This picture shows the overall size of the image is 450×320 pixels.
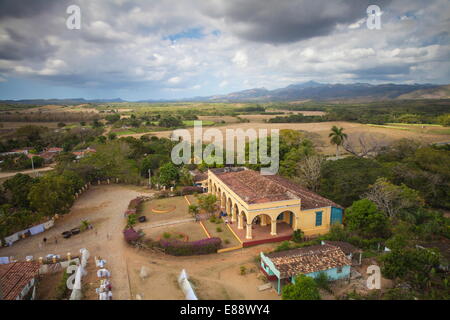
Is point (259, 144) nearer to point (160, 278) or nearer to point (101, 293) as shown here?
point (160, 278)

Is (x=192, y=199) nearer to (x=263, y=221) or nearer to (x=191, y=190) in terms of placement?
(x=191, y=190)

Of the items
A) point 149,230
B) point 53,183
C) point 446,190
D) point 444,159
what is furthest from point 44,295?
point 444,159

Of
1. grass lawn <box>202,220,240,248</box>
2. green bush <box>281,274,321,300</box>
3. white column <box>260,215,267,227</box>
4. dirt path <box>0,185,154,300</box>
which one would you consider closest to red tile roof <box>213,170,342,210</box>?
white column <box>260,215,267,227</box>

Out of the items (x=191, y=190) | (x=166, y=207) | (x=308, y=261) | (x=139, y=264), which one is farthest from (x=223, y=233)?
(x=191, y=190)

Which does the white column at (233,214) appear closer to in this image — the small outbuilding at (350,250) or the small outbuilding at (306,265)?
the small outbuilding at (306,265)

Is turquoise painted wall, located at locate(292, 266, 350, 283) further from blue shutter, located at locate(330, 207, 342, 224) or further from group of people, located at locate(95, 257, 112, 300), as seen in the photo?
group of people, located at locate(95, 257, 112, 300)

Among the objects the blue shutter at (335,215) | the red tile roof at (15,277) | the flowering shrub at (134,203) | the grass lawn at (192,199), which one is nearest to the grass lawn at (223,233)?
the grass lawn at (192,199)
